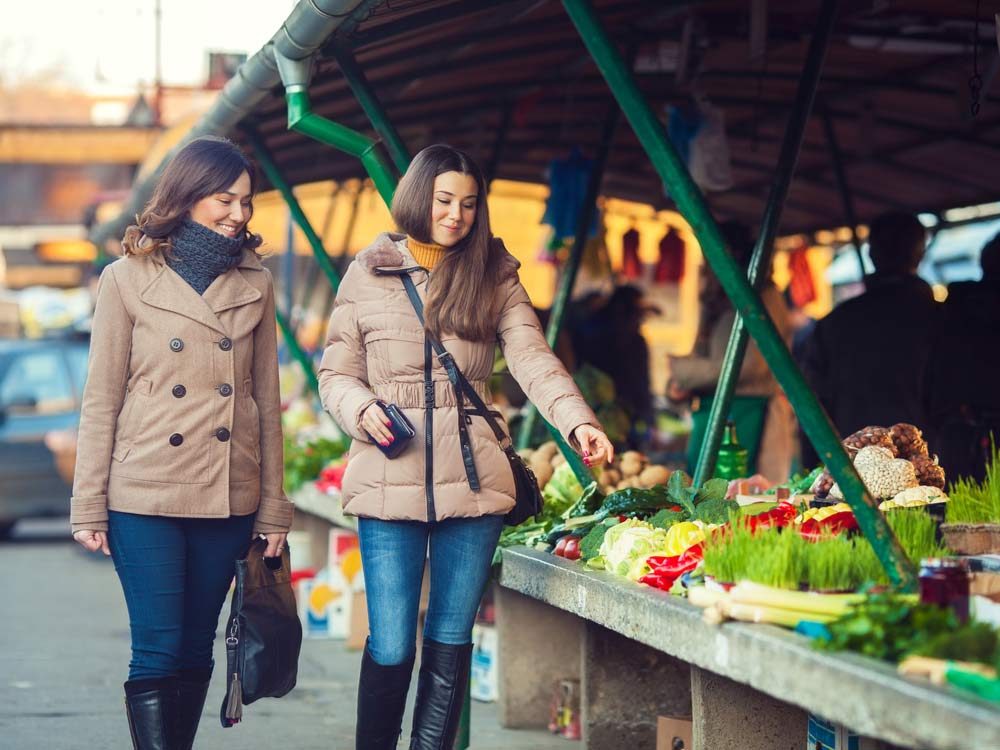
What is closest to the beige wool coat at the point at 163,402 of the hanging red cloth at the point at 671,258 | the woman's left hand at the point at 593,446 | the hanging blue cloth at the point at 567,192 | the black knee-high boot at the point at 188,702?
the black knee-high boot at the point at 188,702

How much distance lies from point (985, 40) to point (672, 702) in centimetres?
353

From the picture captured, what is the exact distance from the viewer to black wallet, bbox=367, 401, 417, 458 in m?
4.38

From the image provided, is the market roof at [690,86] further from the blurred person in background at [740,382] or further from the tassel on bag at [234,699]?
the tassel on bag at [234,699]

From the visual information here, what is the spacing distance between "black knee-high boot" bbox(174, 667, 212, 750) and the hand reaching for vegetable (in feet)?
3.11

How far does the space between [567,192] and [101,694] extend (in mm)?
4370

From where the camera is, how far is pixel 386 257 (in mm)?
4543

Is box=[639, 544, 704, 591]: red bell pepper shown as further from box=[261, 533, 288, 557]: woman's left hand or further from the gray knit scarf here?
the gray knit scarf

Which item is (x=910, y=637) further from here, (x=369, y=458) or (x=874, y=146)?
(x=874, y=146)

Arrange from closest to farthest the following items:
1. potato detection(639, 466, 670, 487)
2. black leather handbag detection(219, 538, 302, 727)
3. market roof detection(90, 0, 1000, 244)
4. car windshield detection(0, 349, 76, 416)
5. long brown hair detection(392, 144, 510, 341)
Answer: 1. long brown hair detection(392, 144, 510, 341)
2. black leather handbag detection(219, 538, 302, 727)
3. market roof detection(90, 0, 1000, 244)
4. potato detection(639, 466, 670, 487)
5. car windshield detection(0, 349, 76, 416)

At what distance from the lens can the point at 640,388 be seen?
40.3 feet

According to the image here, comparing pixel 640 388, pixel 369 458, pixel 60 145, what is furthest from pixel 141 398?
pixel 60 145

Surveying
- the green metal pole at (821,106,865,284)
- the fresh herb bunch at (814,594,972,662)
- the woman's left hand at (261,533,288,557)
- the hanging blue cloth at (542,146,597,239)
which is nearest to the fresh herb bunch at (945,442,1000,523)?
the fresh herb bunch at (814,594,972,662)

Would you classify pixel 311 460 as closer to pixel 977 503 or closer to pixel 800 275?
pixel 800 275

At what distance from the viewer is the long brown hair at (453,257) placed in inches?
175
